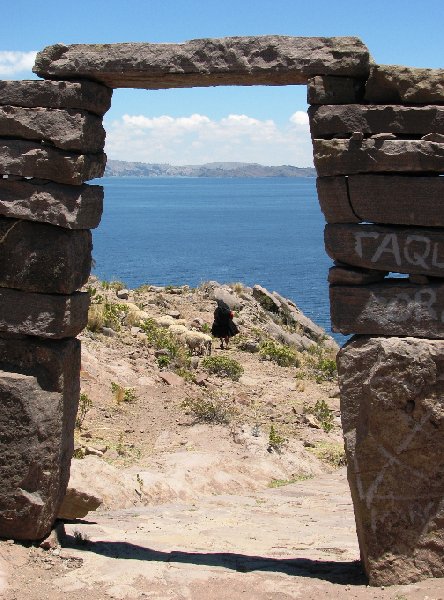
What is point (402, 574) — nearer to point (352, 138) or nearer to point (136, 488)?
point (352, 138)

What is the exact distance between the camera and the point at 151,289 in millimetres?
22922

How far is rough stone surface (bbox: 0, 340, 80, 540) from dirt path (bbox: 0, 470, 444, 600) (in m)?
0.32

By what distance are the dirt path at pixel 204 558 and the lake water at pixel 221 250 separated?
1012 inches

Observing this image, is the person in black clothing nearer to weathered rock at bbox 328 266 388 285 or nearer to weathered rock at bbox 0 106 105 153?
weathered rock at bbox 0 106 105 153

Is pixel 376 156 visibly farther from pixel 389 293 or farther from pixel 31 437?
pixel 31 437

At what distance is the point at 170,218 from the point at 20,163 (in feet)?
382

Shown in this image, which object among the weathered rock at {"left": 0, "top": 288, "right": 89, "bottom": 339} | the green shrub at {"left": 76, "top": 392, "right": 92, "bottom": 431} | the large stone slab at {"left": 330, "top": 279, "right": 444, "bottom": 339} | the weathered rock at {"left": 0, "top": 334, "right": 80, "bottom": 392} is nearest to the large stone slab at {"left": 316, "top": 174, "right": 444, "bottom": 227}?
the large stone slab at {"left": 330, "top": 279, "right": 444, "bottom": 339}

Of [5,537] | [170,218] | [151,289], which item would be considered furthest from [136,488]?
[170,218]

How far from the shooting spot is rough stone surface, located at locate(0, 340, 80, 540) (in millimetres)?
7176

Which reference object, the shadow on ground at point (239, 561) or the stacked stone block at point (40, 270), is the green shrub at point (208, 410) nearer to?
the shadow on ground at point (239, 561)

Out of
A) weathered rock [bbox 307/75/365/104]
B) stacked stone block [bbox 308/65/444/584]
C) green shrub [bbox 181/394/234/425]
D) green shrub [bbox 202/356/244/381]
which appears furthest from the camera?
green shrub [bbox 202/356/244/381]

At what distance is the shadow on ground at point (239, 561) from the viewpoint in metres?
7.14

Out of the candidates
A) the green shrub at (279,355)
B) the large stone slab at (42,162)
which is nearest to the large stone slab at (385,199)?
the large stone slab at (42,162)

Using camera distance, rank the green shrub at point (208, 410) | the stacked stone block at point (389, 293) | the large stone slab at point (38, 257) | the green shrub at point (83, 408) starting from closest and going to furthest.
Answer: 1. the stacked stone block at point (389, 293)
2. the large stone slab at point (38, 257)
3. the green shrub at point (83, 408)
4. the green shrub at point (208, 410)
